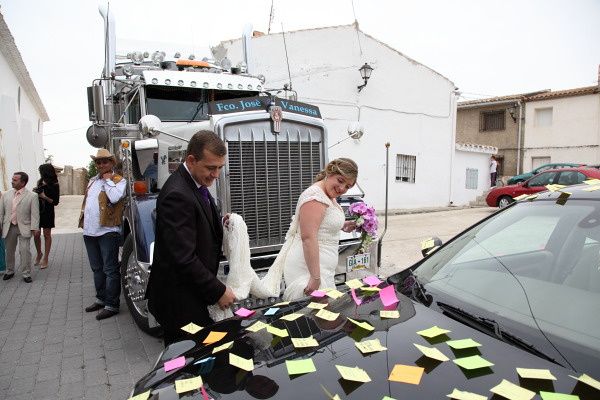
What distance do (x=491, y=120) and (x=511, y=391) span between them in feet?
90.1

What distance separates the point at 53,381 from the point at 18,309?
2.17 metres

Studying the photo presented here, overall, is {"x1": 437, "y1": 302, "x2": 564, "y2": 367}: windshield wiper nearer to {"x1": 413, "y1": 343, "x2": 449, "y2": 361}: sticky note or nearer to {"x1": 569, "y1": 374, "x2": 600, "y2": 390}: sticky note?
{"x1": 569, "y1": 374, "x2": 600, "y2": 390}: sticky note

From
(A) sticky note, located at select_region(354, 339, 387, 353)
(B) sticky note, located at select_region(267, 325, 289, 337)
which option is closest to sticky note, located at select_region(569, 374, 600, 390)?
(A) sticky note, located at select_region(354, 339, 387, 353)

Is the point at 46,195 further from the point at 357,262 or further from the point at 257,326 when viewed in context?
the point at 257,326

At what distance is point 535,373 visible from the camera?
1.43m

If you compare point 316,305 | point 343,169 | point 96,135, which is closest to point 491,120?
point 96,135

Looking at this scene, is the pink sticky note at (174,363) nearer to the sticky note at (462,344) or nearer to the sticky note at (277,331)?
the sticky note at (277,331)

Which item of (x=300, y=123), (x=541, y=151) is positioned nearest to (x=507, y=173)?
(x=541, y=151)

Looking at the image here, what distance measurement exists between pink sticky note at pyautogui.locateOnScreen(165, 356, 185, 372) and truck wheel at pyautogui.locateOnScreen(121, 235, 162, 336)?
6.39ft

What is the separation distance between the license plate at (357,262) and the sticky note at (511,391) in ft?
9.00

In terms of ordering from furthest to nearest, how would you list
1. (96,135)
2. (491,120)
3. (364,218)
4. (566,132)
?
1. (491,120)
2. (566,132)
3. (96,135)
4. (364,218)

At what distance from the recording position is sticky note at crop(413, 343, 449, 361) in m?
1.54

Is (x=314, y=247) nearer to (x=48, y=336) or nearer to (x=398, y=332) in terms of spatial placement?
(x=398, y=332)

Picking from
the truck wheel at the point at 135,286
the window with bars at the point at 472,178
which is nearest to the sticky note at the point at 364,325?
the truck wheel at the point at 135,286
